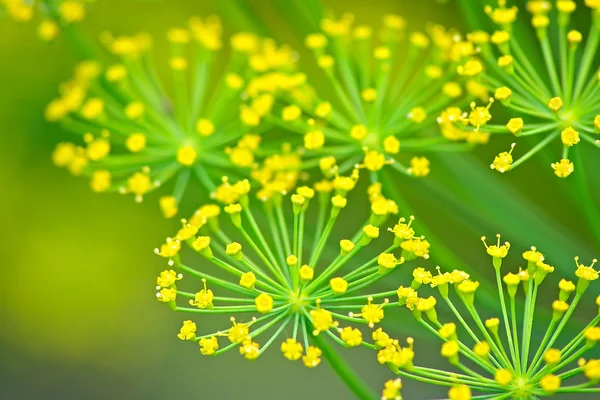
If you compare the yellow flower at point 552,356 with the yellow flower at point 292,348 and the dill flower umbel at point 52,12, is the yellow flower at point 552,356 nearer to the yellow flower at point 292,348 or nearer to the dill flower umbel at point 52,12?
the yellow flower at point 292,348

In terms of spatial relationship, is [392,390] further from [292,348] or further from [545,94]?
[545,94]

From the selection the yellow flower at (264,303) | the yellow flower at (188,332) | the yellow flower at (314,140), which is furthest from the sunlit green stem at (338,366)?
the yellow flower at (314,140)

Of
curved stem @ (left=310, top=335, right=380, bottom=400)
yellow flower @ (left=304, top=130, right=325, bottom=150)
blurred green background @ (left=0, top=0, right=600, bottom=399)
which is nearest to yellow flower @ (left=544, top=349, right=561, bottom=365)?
curved stem @ (left=310, top=335, right=380, bottom=400)

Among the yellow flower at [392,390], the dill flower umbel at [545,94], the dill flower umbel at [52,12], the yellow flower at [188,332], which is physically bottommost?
the yellow flower at [392,390]

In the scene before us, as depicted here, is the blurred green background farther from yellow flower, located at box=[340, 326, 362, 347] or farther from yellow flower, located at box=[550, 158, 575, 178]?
yellow flower, located at box=[340, 326, 362, 347]

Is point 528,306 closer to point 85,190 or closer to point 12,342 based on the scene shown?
point 85,190

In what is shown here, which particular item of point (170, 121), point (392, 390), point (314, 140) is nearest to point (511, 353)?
point (392, 390)

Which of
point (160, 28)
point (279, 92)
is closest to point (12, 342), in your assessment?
point (160, 28)
